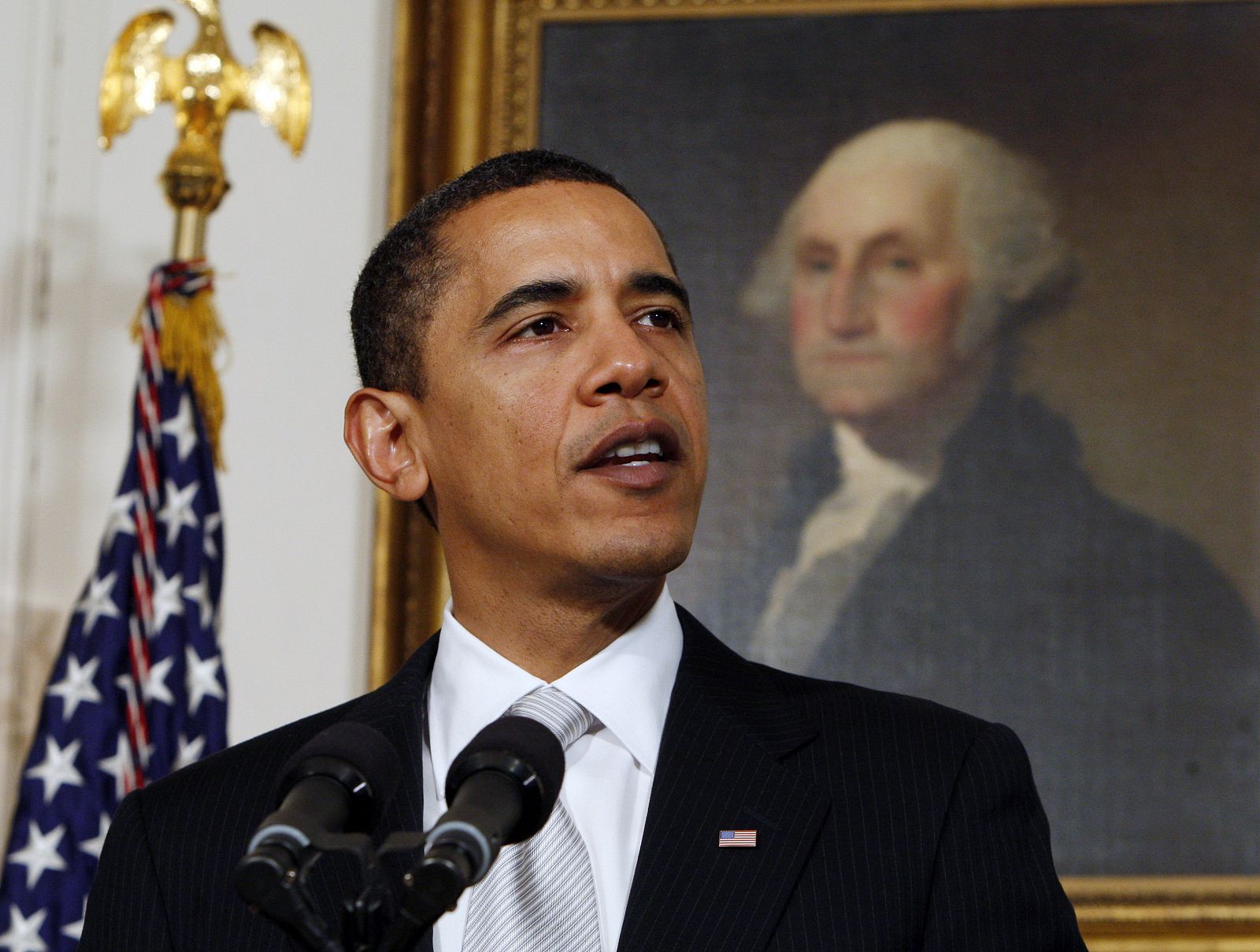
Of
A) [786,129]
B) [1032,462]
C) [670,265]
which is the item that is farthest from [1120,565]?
[670,265]

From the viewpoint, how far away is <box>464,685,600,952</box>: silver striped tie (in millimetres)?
1799

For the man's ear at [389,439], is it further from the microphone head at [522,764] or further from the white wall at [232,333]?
the white wall at [232,333]

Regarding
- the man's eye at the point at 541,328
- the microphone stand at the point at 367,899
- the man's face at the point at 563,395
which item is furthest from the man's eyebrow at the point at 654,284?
the microphone stand at the point at 367,899

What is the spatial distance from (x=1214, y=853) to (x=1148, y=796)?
0.18m

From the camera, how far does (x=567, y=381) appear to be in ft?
6.44

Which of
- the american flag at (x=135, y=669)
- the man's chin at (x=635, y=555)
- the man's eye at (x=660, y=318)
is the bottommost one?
the american flag at (x=135, y=669)

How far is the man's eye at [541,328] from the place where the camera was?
204 centimetres

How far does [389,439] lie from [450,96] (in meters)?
2.14

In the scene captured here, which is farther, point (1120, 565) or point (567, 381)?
point (1120, 565)

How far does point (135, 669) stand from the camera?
11.2 feet

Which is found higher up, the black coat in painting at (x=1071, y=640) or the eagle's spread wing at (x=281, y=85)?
the eagle's spread wing at (x=281, y=85)

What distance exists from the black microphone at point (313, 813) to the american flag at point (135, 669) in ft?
7.22

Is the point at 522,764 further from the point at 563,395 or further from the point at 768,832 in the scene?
the point at 563,395

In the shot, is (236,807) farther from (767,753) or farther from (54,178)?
(54,178)
